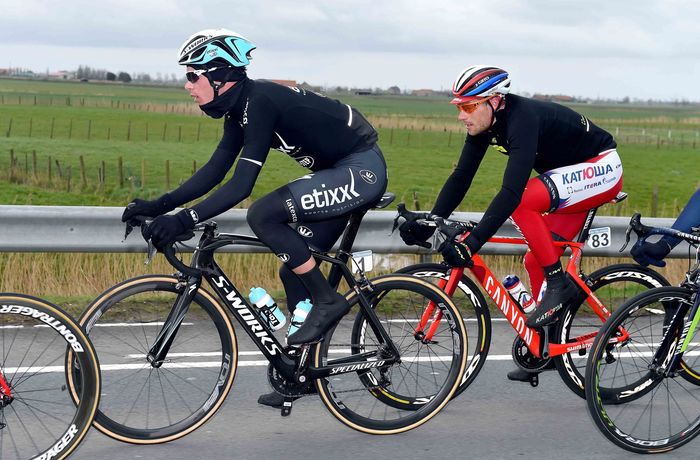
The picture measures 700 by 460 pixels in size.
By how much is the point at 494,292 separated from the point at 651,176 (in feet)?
149

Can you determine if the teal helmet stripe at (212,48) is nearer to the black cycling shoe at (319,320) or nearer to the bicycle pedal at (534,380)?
the black cycling shoe at (319,320)

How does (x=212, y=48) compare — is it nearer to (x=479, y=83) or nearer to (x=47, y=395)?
(x=479, y=83)

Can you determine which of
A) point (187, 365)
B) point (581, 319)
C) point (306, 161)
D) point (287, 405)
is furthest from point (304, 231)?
point (581, 319)

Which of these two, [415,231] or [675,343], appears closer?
[675,343]

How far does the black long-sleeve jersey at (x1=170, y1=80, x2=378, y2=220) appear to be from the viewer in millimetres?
4473

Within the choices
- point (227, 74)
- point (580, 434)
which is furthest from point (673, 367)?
point (227, 74)

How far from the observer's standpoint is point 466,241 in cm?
486

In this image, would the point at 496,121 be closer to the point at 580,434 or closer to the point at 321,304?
the point at 321,304

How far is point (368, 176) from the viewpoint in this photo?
15.8ft

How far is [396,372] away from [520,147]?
1.33m

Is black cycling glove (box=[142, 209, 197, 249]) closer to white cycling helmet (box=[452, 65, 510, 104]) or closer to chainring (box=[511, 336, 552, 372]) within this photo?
white cycling helmet (box=[452, 65, 510, 104])

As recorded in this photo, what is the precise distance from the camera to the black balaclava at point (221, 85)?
180 inches

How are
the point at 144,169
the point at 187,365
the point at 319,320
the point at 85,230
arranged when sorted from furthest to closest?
1. the point at 144,169
2. the point at 85,230
3. the point at 187,365
4. the point at 319,320

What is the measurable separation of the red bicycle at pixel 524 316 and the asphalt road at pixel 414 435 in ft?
0.60
